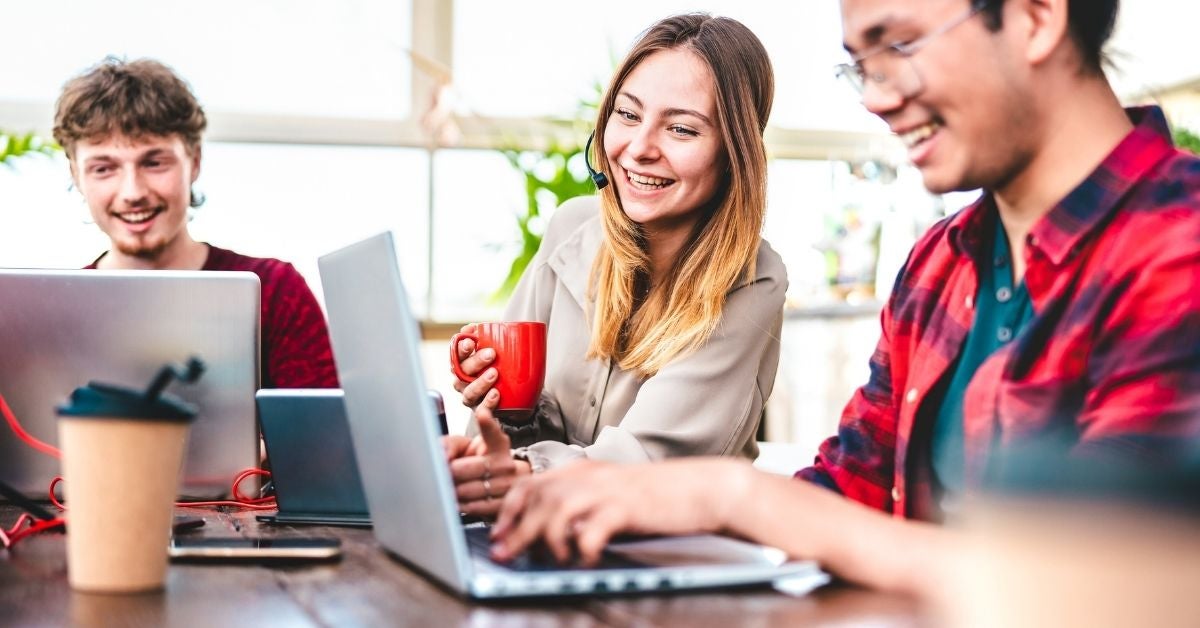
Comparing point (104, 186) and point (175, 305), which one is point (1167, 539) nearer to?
point (175, 305)

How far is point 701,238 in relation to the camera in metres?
1.82

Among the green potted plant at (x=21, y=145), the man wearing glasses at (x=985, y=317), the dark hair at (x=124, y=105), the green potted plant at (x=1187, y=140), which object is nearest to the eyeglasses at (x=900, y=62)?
the man wearing glasses at (x=985, y=317)

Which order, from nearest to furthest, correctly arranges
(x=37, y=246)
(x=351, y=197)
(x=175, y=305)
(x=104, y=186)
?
(x=175, y=305)
(x=104, y=186)
(x=37, y=246)
(x=351, y=197)

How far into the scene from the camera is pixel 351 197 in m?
4.30

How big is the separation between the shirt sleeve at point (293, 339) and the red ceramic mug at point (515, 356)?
825mm

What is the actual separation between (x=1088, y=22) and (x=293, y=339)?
5.10 feet

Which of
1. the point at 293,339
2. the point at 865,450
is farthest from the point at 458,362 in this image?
the point at 293,339

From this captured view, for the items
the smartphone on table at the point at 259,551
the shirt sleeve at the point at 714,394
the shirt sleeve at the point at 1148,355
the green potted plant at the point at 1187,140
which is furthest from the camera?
the green potted plant at the point at 1187,140

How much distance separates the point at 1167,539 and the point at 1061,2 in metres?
0.93

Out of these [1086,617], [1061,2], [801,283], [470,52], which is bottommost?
[801,283]

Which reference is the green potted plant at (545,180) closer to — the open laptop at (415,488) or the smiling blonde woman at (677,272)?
the smiling blonde woman at (677,272)

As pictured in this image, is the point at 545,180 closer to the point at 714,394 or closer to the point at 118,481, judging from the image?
the point at 714,394

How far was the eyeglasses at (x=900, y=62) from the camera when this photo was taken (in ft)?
3.31

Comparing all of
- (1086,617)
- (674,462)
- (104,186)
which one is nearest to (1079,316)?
(674,462)
